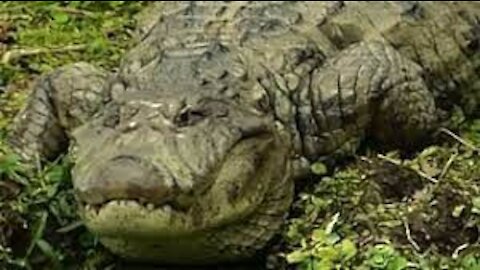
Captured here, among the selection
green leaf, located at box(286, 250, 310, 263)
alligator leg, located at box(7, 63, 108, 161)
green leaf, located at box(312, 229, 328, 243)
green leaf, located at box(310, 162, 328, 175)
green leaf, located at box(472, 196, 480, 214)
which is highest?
alligator leg, located at box(7, 63, 108, 161)

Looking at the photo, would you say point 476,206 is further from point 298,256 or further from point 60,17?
point 60,17

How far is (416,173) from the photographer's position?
192 inches

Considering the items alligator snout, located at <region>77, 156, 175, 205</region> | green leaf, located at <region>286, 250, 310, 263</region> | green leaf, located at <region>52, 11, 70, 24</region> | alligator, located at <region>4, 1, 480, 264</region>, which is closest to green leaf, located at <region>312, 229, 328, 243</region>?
green leaf, located at <region>286, 250, 310, 263</region>

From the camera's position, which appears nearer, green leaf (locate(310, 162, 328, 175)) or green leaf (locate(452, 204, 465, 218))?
green leaf (locate(452, 204, 465, 218))

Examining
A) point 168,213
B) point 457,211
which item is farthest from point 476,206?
point 168,213

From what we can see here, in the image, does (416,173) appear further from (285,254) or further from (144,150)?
(144,150)

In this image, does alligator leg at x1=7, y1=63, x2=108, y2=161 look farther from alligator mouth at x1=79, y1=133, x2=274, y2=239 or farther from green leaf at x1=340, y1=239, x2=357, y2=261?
green leaf at x1=340, y1=239, x2=357, y2=261

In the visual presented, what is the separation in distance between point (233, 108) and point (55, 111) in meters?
0.87

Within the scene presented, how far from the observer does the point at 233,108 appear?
4.52 metres

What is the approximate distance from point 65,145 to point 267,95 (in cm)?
75

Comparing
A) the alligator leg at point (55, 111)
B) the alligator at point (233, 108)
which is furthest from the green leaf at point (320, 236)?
the alligator leg at point (55, 111)

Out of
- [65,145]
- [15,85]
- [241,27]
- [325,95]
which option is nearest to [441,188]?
[325,95]

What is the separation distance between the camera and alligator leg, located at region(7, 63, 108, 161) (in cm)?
506

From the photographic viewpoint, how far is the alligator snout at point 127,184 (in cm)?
394
